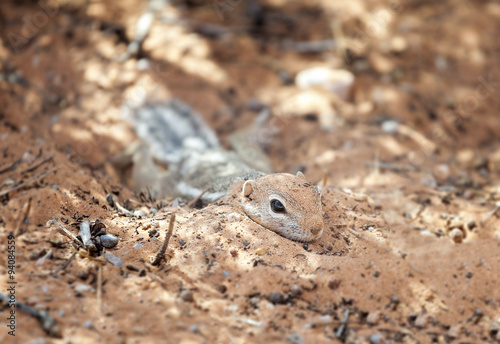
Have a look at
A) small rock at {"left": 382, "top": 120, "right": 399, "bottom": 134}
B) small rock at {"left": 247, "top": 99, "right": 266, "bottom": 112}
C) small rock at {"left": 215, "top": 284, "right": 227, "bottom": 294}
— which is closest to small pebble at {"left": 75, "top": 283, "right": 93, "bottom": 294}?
small rock at {"left": 215, "top": 284, "right": 227, "bottom": 294}

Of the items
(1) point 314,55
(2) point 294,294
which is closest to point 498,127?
(1) point 314,55

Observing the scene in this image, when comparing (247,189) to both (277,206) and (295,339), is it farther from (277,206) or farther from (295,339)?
(295,339)

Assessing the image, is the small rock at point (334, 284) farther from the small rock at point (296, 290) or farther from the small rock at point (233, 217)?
the small rock at point (233, 217)

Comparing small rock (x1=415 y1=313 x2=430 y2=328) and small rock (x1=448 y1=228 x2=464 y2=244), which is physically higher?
small rock (x1=448 y1=228 x2=464 y2=244)

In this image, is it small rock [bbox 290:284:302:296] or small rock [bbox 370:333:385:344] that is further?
A: small rock [bbox 290:284:302:296]

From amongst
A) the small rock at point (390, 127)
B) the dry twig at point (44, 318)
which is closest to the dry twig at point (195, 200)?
the dry twig at point (44, 318)

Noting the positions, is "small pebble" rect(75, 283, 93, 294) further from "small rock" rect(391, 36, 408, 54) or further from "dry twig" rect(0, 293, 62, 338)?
"small rock" rect(391, 36, 408, 54)

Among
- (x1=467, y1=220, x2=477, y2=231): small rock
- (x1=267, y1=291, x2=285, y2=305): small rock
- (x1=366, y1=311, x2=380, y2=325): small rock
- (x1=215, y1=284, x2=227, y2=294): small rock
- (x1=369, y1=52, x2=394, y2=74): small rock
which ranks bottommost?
(x1=215, y1=284, x2=227, y2=294): small rock
